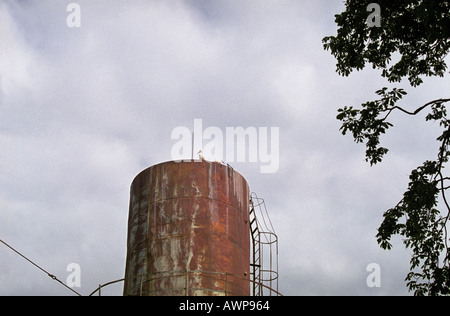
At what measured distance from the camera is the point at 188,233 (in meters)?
16.3

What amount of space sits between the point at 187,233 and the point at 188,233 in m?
0.03

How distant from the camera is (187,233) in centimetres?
1633

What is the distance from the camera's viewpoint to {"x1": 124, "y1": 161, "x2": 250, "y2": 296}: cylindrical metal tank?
15.9 metres

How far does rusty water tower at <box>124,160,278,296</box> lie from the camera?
15.9 m

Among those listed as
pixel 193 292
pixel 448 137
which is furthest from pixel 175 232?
pixel 448 137

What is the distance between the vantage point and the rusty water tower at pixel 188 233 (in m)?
15.9

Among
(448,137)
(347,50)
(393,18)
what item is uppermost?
(393,18)

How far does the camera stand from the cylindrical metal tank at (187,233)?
52.3 ft
